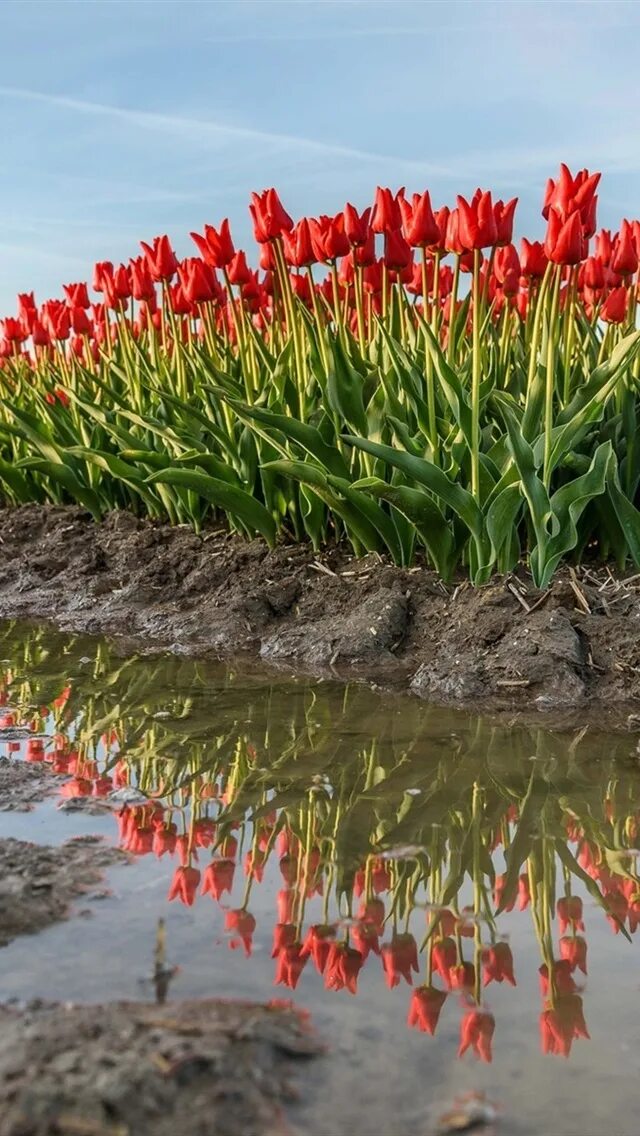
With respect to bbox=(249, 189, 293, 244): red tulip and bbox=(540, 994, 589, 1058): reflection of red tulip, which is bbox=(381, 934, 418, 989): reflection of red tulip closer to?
bbox=(540, 994, 589, 1058): reflection of red tulip

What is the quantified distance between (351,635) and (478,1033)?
9.38ft

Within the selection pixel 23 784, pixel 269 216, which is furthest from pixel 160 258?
pixel 23 784

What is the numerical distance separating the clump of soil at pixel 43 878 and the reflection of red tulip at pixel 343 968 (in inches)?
19.1

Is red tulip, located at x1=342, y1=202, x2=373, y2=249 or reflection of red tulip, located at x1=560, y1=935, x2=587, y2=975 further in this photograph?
red tulip, located at x1=342, y1=202, x2=373, y2=249

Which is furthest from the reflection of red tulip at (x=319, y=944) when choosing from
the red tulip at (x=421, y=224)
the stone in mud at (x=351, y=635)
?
the red tulip at (x=421, y=224)

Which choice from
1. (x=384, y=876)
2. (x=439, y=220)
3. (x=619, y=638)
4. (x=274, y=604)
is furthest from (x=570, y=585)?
(x=384, y=876)

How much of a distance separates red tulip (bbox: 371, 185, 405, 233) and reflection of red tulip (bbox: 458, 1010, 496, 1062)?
3.67 meters

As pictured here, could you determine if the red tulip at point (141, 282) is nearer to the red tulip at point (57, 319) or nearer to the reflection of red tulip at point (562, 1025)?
the red tulip at point (57, 319)

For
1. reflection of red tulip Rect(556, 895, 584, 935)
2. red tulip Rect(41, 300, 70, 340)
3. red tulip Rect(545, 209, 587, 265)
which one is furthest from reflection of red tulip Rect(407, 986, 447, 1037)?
red tulip Rect(41, 300, 70, 340)

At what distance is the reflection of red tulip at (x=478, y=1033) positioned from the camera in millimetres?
1535

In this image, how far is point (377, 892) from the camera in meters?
2.11

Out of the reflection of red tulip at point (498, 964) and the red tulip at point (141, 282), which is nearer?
the reflection of red tulip at point (498, 964)

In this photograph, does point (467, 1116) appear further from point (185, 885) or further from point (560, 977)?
point (185, 885)

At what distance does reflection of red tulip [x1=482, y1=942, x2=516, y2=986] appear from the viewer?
1781 millimetres
